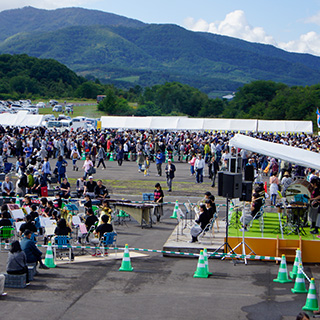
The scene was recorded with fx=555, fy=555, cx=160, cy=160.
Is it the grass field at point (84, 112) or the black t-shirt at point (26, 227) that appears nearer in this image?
the black t-shirt at point (26, 227)

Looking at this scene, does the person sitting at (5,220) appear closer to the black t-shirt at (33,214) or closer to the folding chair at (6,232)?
the folding chair at (6,232)

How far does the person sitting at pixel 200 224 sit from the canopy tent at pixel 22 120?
33335 mm

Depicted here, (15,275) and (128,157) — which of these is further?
(128,157)

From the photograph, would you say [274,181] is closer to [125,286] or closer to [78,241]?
[78,241]

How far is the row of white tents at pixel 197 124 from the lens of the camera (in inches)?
1843

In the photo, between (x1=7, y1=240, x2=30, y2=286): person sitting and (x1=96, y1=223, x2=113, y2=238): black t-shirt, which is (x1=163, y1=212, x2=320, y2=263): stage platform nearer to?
(x1=96, y1=223, x2=113, y2=238): black t-shirt

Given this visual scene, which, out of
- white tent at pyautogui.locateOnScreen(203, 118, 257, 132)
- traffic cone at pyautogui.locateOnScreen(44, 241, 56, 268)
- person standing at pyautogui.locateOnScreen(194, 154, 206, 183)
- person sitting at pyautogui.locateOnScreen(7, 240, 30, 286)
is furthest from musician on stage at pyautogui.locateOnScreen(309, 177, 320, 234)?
white tent at pyautogui.locateOnScreen(203, 118, 257, 132)

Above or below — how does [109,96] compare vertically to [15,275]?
above

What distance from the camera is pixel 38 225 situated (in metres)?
15.9

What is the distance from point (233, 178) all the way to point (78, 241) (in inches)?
182

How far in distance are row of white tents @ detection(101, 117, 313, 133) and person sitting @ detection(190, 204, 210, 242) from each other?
31487 millimetres

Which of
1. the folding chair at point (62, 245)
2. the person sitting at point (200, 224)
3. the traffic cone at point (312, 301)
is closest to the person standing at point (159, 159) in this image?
the person sitting at point (200, 224)

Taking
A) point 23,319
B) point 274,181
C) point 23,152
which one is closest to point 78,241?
point 23,319

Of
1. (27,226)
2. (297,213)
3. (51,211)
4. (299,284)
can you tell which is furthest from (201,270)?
(51,211)
